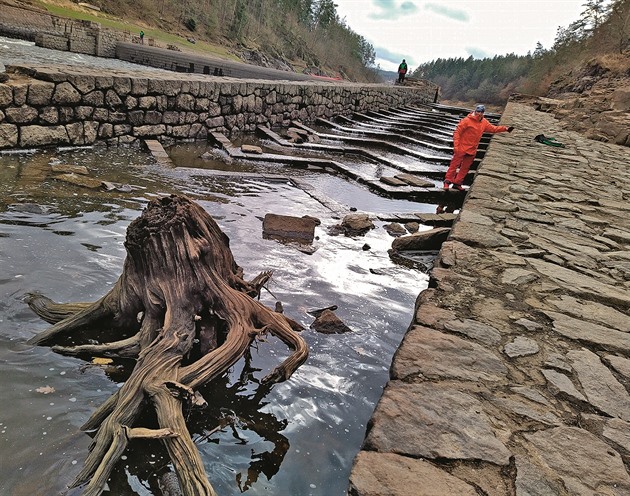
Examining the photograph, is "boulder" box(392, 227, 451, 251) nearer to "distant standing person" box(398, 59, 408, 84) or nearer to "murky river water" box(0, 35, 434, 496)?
"murky river water" box(0, 35, 434, 496)

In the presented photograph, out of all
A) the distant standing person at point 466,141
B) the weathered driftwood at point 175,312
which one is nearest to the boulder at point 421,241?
the weathered driftwood at point 175,312

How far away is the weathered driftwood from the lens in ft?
8.64

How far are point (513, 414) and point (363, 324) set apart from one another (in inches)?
68.8

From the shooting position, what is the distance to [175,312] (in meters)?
2.84

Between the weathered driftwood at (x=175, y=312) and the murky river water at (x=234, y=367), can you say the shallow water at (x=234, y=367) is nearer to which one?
the murky river water at (x=234, y=367)

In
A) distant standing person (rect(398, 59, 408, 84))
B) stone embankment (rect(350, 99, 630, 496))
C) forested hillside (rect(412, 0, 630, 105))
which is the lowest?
stone embankment (rect(350, 99, 630, 496))

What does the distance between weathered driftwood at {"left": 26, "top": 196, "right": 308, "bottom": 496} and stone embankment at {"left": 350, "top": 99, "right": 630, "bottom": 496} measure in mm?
987

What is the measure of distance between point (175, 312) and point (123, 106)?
20.8 ft

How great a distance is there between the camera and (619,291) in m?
3.24

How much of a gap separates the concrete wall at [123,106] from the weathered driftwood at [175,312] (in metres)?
4.49

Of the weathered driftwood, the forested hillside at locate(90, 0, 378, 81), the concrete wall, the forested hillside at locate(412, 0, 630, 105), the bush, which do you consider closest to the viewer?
the weathered driftwood

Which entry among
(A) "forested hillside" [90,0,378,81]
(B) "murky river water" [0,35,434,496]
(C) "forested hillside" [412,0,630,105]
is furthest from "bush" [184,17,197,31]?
(B) "murky river water" [0,35,434,496]

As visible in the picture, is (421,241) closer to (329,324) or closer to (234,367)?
(329,324)

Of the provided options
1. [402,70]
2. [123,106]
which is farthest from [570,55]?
[123,106]
